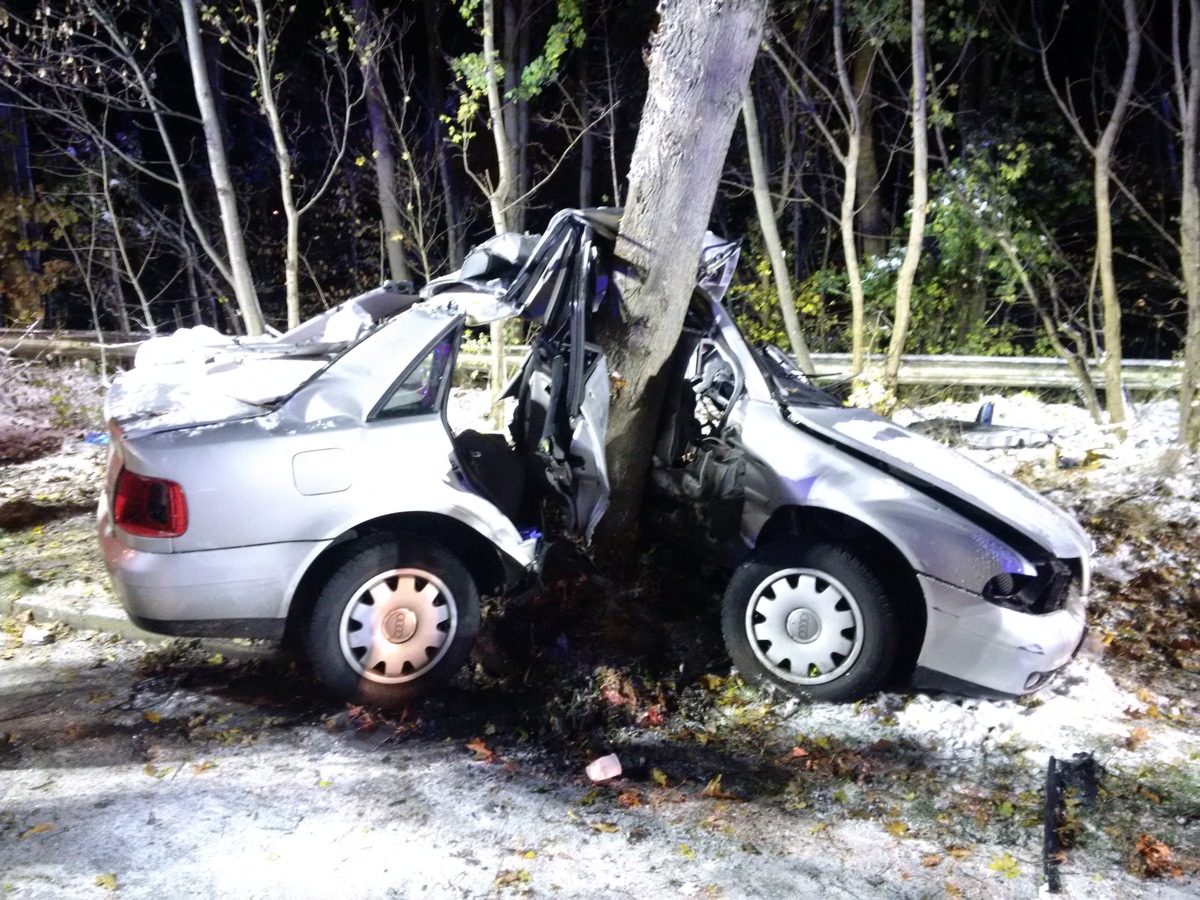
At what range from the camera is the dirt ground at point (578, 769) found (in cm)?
319

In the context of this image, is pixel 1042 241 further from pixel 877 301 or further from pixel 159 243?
pixel 159 243

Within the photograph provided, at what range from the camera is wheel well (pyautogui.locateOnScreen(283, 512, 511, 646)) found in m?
4.18

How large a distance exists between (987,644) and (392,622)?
2.57 metres

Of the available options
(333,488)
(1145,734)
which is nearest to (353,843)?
(333,488)

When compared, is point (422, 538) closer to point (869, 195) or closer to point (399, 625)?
point (399, 625)

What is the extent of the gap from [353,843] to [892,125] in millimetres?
15325

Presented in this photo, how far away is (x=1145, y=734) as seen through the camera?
13.9 feet

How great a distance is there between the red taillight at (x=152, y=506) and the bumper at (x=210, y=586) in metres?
0.10

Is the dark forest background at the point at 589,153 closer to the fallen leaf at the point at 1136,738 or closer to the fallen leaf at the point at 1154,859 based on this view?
the fallen leaf at the point at 1136,738

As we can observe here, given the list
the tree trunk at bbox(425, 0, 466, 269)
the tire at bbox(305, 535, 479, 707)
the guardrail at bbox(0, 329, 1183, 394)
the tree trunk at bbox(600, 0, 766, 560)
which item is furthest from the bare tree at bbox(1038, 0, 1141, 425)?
the tree trunk at bbox(425, 0, 466, 269)

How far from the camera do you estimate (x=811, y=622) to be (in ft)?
14.4

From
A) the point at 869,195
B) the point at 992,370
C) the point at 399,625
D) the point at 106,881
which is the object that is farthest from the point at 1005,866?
the point at 869,195

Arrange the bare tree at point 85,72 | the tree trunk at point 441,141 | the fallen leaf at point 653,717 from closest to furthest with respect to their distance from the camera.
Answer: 1. the fallen leaf at point 653,717
2. the bare tree at point 85,72
3. the tree trunk at point 441,141

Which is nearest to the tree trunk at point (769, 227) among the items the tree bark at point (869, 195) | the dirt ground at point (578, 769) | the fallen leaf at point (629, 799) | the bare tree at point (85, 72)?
the tree bark at point (869, 195)
